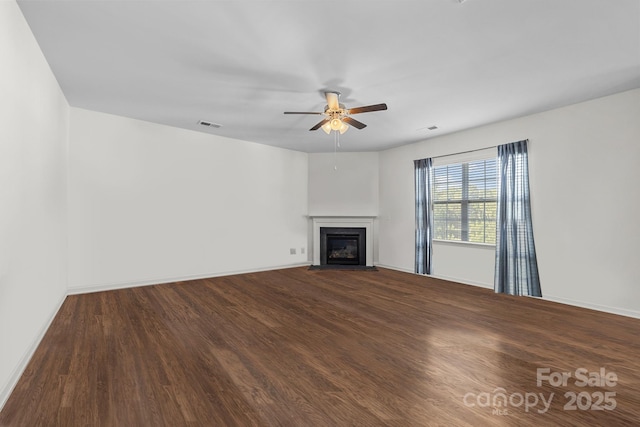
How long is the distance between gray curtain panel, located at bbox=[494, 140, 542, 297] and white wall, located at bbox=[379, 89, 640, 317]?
94 millimetres

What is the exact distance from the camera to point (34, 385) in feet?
6.48

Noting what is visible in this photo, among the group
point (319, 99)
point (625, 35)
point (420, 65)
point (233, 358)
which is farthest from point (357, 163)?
point (233, 358)

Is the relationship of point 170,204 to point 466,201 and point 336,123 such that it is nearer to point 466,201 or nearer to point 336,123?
point 336,123

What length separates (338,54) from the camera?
2.66m

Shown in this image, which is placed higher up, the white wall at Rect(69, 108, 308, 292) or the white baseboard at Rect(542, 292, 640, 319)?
the white wall at Rect(69, 108, 308, 292)

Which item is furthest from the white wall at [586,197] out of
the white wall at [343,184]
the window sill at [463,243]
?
the white wall at [343,184]

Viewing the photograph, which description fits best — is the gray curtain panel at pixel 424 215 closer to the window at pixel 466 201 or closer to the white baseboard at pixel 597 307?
the window at pixel 466 201

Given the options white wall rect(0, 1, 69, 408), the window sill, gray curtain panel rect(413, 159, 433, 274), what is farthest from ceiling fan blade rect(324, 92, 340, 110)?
the window sill

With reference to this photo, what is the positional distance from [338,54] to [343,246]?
4754 mm

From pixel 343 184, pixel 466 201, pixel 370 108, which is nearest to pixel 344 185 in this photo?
pixel 343 184

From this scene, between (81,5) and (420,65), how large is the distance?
2.66m

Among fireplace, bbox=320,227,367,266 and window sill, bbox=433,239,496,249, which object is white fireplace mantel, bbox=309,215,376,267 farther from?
window sill, bbox=433,239,496,249

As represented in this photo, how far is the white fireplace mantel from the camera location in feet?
21.7

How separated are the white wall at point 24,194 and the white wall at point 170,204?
950 millimetres
